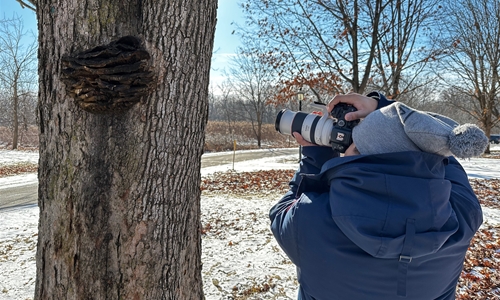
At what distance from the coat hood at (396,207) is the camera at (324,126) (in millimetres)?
270

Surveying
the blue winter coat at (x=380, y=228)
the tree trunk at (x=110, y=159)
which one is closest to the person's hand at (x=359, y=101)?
the blue winter coat at (x=380, y=228)

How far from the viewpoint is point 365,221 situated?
3.01 ft

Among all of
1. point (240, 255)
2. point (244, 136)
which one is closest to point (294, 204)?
point (240, 255)

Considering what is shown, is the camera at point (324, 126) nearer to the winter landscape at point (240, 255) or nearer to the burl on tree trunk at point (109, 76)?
the burl on tree trunk at point (109, 76)

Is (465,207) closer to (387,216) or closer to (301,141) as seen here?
(387,216)

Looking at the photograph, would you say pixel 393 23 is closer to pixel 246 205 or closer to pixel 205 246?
pixel 246 205

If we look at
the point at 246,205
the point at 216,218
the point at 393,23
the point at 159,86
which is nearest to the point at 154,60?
the point at 159,86

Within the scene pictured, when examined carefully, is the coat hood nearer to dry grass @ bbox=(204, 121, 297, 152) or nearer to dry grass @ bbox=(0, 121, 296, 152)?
dry grass @ bbox=(0, 121, 296, 152)

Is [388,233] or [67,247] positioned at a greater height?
[388,233]

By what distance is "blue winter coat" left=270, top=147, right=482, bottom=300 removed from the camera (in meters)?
0.92

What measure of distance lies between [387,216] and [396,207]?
0.04 m

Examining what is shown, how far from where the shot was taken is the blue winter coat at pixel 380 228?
0.92 metres

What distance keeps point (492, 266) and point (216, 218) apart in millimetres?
3846

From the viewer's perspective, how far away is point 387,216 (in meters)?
0.92
